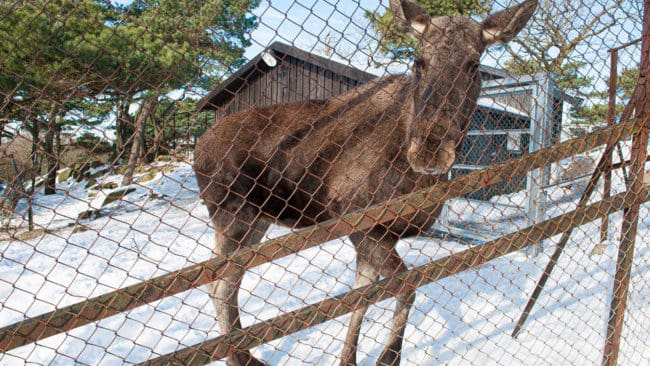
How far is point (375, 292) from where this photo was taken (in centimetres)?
220

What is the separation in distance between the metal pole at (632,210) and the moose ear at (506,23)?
2.30 feet

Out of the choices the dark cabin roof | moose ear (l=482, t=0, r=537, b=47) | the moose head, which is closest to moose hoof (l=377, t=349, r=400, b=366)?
the moose head

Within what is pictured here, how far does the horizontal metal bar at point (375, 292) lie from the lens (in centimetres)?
189

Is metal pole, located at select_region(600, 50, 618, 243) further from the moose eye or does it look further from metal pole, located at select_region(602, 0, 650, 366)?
the moose eye

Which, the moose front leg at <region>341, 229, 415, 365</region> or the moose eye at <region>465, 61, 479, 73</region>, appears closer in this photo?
the moose eye at <region>465, 61, 479, 73</region>

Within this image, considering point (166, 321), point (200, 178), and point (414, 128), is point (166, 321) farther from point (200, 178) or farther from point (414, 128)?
point (414, 128)

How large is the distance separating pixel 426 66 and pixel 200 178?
2296 mm

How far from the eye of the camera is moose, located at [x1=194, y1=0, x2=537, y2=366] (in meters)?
2.45

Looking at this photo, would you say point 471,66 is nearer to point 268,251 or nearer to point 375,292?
point 375,292

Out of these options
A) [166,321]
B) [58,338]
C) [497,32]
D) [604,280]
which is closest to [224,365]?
[166,321]

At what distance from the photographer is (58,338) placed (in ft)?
11.7

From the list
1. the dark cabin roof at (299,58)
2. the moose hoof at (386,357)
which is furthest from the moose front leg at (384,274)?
the dark cabin roof at (299,58)

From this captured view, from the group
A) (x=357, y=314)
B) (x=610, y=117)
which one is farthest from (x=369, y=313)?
(x=610, y=117)

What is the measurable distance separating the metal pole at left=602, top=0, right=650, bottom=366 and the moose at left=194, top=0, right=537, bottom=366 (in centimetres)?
76
